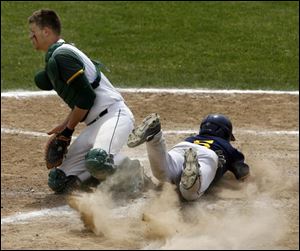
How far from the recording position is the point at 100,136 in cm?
848

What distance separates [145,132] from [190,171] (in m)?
0.57

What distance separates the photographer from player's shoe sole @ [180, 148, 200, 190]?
7.92 metres

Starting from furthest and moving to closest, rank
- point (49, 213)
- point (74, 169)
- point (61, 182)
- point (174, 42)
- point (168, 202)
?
point (174, 42)
point (74, 169)
point (61, 182)
point (168, 202)
point (49, 213)

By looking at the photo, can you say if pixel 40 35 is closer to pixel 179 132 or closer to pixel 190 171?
pixel 190 171

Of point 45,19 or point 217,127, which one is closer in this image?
point 45,19

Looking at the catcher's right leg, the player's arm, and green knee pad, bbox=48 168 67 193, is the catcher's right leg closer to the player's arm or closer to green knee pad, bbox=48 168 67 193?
green knee pad, bbox=48 168 67 193

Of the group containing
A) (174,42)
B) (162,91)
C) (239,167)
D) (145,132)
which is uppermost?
(145,132)

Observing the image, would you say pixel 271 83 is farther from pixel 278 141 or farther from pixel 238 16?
pixel 238 16

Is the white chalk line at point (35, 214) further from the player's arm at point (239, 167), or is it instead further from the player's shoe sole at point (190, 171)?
the player's arm at point (239, 167)

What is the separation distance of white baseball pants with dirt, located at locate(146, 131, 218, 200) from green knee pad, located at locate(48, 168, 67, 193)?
830mm

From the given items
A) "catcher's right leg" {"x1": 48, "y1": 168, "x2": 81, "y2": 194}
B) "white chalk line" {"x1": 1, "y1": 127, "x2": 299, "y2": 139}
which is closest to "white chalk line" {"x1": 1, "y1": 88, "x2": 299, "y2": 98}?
"white chalk line" {"x1": 1, "y1": 127, "x2": 299, "y2": 139}

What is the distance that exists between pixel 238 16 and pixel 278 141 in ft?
26.0

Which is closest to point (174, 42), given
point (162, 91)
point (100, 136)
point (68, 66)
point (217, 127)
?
point (162, 91)

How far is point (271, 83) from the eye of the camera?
44.2 feet
